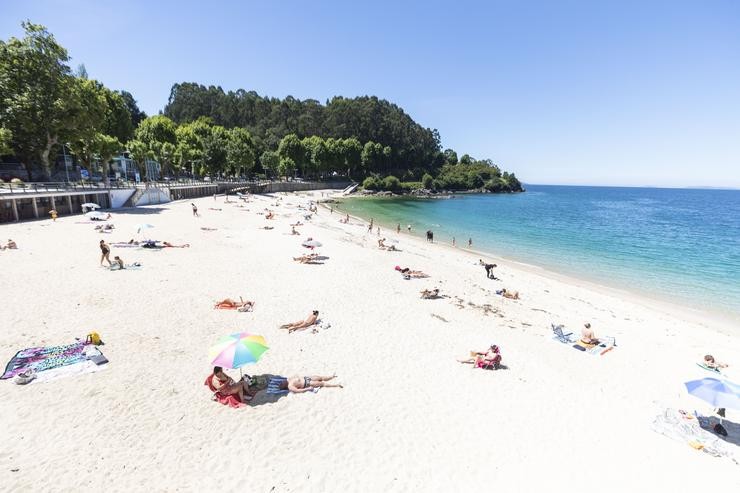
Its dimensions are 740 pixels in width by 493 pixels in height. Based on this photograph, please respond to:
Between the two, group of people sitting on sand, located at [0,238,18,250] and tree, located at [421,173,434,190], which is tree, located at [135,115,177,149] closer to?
group of people sitting on sand, located at [0,238,18,250]

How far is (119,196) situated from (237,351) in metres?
41.2

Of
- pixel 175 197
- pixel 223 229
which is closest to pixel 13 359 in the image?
pixel 223 229

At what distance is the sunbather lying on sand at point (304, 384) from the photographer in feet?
29.4

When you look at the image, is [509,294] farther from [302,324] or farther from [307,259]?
[307,259]

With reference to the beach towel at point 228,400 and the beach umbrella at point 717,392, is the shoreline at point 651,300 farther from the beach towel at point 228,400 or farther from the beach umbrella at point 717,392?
the beach towel at point 228,400

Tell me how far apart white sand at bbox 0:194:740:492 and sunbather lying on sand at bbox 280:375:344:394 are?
300 mm

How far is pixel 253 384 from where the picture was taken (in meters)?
8.93

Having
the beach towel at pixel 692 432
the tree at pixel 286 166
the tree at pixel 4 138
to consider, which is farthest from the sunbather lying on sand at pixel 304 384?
the tree at pixel 286 166

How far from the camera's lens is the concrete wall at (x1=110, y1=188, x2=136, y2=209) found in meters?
39.1

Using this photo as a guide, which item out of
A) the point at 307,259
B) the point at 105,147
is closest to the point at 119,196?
the point at 105,147

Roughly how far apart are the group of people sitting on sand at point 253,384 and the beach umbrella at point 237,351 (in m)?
0.43

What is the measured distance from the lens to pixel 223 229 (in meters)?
32.0

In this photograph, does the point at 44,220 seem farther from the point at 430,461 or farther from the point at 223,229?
the point at 430,461

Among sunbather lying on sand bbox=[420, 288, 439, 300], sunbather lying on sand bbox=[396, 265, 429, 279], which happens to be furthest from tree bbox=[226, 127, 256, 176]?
sunbather lying on sand bbox=[420, 288, 439, 300]
